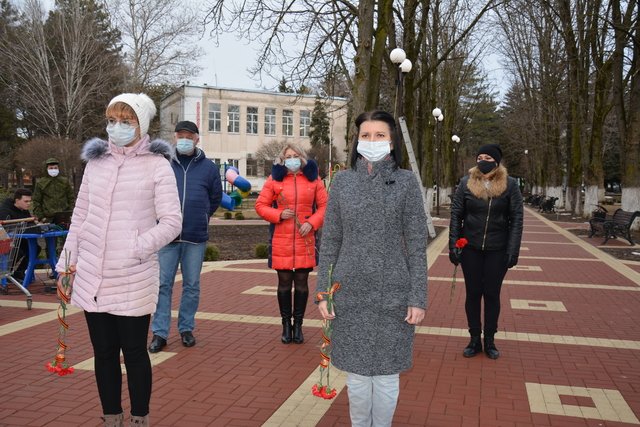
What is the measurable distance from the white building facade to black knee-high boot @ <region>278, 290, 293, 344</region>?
55250 millimetres

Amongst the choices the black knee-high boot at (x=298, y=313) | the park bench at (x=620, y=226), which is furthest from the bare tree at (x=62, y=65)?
the black knee-high boot at (x=298, y=313)

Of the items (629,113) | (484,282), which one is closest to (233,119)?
(629,113)

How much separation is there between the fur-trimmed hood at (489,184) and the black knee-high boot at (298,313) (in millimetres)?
1959

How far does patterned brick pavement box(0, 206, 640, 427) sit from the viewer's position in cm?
437

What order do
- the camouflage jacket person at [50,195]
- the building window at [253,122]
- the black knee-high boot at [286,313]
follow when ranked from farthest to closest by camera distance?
the building window at [253,122], the camouflage jacket person at [50,195], the black knee-high boot at [286,313]

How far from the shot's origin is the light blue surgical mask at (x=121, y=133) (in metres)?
3.51

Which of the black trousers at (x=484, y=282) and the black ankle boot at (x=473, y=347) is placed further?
the black ankle boot at (x=473, y=347)

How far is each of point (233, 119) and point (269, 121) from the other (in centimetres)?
413

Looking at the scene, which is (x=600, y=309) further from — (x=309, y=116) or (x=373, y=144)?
(x=309, y=116)

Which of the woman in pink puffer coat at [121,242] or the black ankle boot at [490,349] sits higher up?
the woman in pink puffer coat at [121,242]

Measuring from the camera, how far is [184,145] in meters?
5.75

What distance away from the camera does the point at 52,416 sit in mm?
4270

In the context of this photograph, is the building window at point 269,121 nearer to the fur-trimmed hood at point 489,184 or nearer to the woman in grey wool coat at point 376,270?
the fur-trimmed hood at point 489,184

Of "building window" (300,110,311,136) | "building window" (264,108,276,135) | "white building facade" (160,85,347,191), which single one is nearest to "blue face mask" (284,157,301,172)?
"white building facade" (160,85,347,191)
